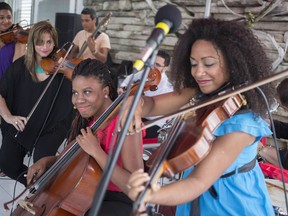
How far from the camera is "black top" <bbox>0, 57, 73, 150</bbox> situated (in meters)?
2.96

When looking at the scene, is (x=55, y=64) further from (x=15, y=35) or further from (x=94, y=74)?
(x=15, y=35)

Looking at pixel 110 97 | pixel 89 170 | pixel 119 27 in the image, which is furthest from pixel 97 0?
pixel 89 170

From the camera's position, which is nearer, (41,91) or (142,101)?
(142,101)

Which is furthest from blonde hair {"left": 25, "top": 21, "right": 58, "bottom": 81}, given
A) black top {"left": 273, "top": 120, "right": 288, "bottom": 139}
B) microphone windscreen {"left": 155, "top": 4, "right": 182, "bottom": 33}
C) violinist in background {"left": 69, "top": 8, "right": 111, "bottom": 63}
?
microphone windscreen {"left": 155, "top": 4, "right": 182, "bottom": 33}

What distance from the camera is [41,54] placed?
3123 mm

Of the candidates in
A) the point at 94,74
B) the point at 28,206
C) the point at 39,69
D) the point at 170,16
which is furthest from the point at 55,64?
the point at 170,16

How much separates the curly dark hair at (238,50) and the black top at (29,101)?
4.96 ft

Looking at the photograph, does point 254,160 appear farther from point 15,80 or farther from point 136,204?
point 15,80

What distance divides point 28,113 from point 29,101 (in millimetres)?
81

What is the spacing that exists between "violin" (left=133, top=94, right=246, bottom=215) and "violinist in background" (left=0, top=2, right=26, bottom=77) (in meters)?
2.95

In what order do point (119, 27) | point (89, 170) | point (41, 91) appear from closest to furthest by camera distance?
point (89, 170) → point (41, 91) → point (119, 27)

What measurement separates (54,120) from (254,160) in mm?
1757

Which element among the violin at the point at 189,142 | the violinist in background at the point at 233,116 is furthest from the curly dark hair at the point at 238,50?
the violin at the point at 189,142

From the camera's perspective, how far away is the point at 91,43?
4773mm
